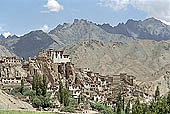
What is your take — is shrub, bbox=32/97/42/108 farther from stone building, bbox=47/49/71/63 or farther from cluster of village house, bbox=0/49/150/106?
stone building, bbox=47/49/71/63

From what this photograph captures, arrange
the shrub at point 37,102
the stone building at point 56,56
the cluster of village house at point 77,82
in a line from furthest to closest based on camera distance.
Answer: the stone building at point 56,56, the cluster of village house at point 77,82, the shrub at point 37,102

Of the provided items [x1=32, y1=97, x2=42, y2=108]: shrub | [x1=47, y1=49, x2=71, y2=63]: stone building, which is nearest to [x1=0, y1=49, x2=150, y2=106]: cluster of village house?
[x1=47, y1=49, x2=71, y2=63]: stone building

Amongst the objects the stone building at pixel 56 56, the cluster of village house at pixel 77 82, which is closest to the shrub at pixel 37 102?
the cluster of village house at pixel 77 82

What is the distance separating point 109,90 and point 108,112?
1078 inches

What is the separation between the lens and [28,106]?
205 feet

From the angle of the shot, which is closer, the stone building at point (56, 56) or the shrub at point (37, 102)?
the shrub at point (37, 102)

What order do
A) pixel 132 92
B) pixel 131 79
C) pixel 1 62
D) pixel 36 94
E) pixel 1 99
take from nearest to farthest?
pixel 1 99, pixel 36 94, pixel 1 62, pixel 132 92, pixel 131 79

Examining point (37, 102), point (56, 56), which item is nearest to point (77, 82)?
point (56, 56)

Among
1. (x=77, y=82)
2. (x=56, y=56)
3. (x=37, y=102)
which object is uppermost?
(x=56, y=56)

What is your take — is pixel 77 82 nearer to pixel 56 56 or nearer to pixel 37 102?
pixel 56 56

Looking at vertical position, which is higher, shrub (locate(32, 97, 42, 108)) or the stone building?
the stone building

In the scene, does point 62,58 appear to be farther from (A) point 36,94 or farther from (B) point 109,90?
(A) point 36,94

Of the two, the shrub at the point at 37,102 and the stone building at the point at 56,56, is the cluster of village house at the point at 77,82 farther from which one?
the shrub at the point at 37,102

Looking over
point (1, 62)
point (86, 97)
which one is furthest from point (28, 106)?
point (1, 62)
